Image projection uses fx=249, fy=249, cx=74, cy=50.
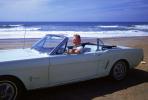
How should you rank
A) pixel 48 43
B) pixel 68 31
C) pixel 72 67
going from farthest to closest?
pixel 68 31, pixel 48 43, pixel 72 67

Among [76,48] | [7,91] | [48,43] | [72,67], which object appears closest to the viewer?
[7,91]

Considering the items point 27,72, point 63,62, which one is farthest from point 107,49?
point 27,72

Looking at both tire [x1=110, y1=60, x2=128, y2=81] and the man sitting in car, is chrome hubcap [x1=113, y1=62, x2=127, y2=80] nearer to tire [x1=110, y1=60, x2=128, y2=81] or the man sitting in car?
tire [x1=110, y1=60, x2=128, y2=81]

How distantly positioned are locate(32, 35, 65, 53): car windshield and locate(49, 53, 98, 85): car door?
17.4 inches

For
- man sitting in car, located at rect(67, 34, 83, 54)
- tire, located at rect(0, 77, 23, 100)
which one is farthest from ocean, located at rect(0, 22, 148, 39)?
tire, located at rect(0, 77, 23, 100)

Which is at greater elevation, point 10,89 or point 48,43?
point 48,43

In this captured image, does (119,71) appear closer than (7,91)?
No

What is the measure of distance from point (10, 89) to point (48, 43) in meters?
1.70

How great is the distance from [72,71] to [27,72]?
3.80 ft

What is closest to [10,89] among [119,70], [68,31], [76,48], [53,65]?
[53,65]

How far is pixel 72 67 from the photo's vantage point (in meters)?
5.70

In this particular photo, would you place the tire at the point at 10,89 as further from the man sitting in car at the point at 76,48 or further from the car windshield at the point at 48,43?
the man sitting in car at the point at 76,48

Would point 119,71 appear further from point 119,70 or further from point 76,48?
point 76,48

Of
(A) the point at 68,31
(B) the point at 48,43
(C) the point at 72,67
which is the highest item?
(A) the point at 68,31
